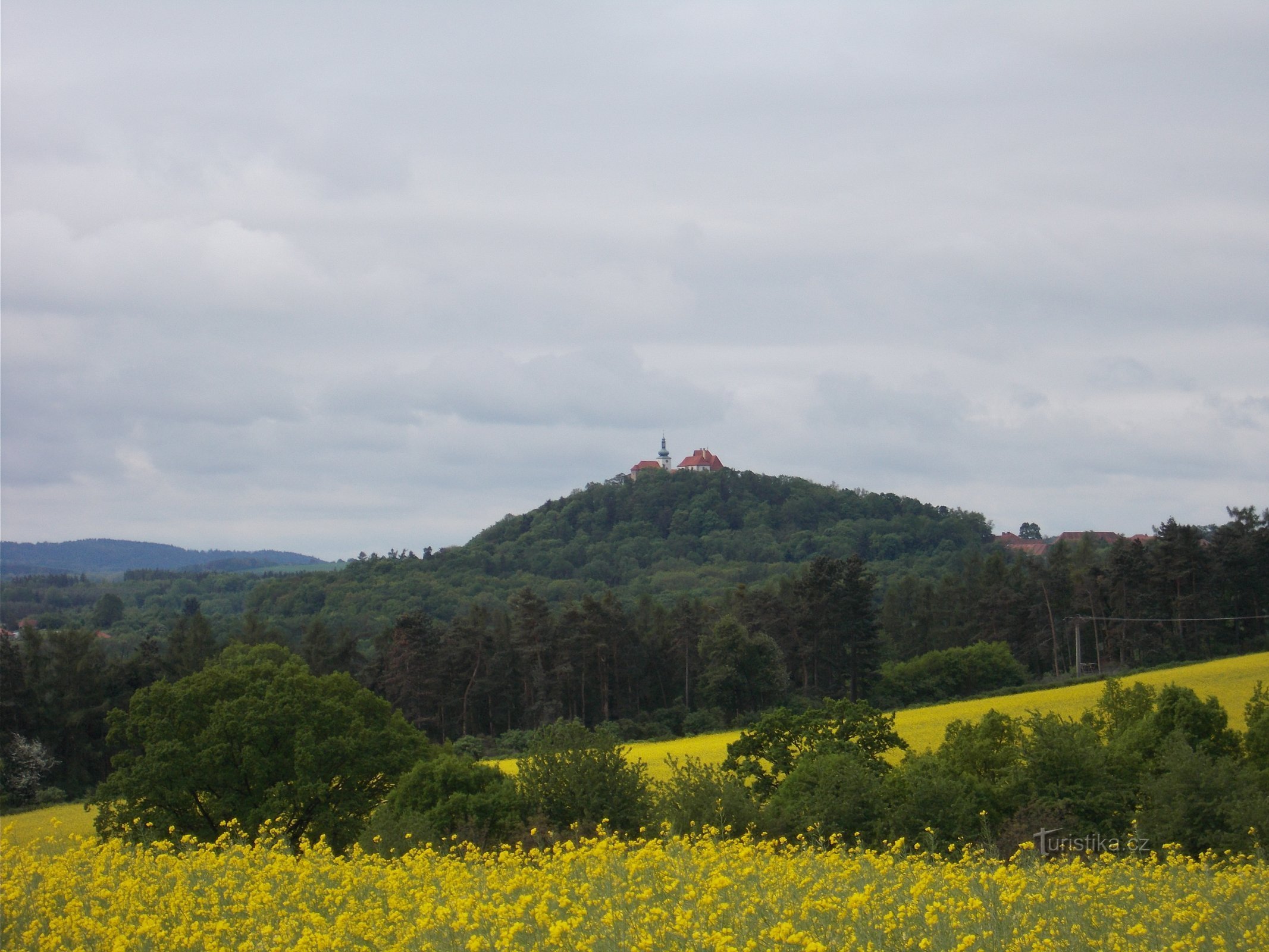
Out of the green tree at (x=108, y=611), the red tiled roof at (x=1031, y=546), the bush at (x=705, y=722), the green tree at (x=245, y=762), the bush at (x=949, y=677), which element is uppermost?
the red tiled roof at (x=1031, y=546)

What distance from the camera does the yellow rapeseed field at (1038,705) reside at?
46.4 metres

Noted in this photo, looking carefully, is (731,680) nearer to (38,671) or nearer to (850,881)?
(38,671)

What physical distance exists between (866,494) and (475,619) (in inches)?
4235

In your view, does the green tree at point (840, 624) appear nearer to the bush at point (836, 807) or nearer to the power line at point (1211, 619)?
the power line at point (1211, 619)

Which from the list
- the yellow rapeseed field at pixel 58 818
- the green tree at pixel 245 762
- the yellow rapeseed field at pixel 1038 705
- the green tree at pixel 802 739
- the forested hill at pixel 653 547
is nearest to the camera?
the green tree at pixel 245 762

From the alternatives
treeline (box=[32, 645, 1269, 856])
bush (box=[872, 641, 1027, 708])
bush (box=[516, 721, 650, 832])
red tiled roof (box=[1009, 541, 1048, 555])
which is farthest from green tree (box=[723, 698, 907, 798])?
red tiled roof (box=[1009, 541, 1048, 555])

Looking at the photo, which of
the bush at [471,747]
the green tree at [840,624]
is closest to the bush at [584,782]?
the bush at [471,747]

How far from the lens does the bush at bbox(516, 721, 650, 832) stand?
2466cm

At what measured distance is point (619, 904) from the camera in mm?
8789

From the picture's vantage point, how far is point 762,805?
2812cm

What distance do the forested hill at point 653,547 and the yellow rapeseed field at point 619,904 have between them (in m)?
104

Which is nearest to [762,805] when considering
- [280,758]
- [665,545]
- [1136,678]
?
[280,758]

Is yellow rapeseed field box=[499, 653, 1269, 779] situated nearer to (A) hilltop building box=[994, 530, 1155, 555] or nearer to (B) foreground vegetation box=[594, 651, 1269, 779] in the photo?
(B) foreground vegetation box=[594, 651, 1269, 779]

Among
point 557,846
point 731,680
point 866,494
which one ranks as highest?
point 866,494
